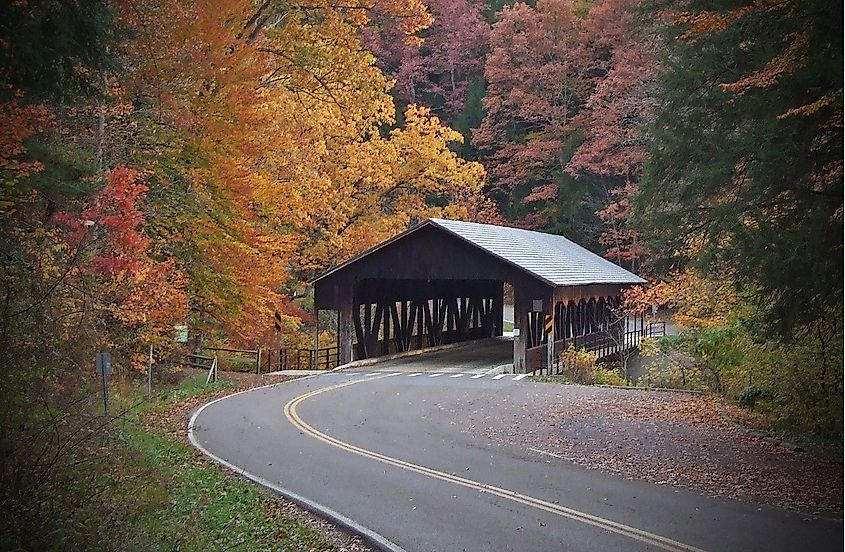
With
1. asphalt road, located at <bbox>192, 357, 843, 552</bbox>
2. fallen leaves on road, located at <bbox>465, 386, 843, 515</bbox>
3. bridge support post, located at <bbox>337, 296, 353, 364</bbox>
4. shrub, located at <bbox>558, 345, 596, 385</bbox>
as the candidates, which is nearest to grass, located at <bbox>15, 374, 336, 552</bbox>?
asphalt road, located at <bbox>192, 357, 843, 552</bbox>

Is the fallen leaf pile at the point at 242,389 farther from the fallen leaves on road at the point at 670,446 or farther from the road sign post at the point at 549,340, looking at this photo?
the road sign post at the point at 549,340

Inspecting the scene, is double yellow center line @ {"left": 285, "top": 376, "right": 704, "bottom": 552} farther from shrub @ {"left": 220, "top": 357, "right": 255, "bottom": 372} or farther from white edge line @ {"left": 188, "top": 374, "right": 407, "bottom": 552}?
shrub @ {"left": 220, "top": 357, "right": 255, "bottom": 372}

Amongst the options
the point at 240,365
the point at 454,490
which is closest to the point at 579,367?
the point at 240,365

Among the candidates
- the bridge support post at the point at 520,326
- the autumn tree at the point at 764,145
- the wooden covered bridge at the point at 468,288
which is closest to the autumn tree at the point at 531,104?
the wooden covered bridge at the point at 468,288

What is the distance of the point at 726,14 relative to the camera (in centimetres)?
934

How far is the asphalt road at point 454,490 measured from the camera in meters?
7.04

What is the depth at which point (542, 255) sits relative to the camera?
25.4m

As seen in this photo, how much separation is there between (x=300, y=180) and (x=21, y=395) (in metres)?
18.6

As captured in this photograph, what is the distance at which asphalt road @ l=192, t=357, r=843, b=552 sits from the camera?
7043 millimetres

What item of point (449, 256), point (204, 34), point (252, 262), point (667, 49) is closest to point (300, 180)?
point (449, 256)

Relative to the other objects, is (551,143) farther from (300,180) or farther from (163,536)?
(163,536)

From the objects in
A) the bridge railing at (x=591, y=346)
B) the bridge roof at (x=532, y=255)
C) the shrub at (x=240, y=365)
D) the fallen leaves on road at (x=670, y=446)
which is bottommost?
the fallen leaves on road at (x=670, y=446)

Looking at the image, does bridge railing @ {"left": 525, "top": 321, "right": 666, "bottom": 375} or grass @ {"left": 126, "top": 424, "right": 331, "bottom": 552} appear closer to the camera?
grass @ {"left": 126, "top": 424, "right": 331, "bottom": 552}

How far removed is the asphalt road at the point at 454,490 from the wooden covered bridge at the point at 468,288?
735 cm
